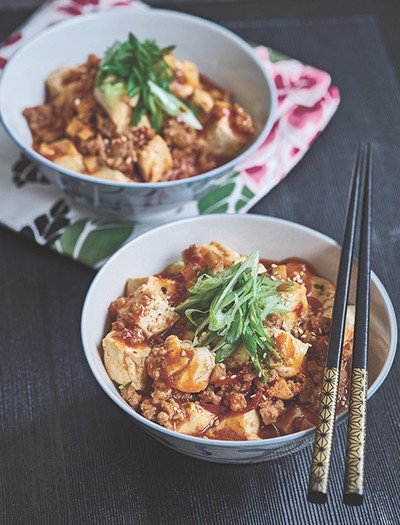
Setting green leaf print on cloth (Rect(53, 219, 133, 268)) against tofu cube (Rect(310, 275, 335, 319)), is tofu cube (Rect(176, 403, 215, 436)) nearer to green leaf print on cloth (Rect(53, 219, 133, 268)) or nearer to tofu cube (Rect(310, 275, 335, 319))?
tofu cube (Rect(310, 275, 335, 319))

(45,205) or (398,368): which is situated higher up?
(45,205)

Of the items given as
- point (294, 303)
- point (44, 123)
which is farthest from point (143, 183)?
point (294, 303)

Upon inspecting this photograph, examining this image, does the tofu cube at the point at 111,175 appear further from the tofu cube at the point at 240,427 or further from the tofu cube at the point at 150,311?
the tofu cube at the point at 240,427

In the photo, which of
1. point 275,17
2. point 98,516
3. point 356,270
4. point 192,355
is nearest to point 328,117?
point 275,17

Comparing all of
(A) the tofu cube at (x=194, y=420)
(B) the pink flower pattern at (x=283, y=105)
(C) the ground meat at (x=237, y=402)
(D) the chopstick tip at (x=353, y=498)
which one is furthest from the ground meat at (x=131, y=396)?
(B) the pink flower pattern at (x=283, y=105)

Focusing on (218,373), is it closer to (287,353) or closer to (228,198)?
(287,353)

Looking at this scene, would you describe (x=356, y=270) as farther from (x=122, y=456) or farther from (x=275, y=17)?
(x=275, y=17)
